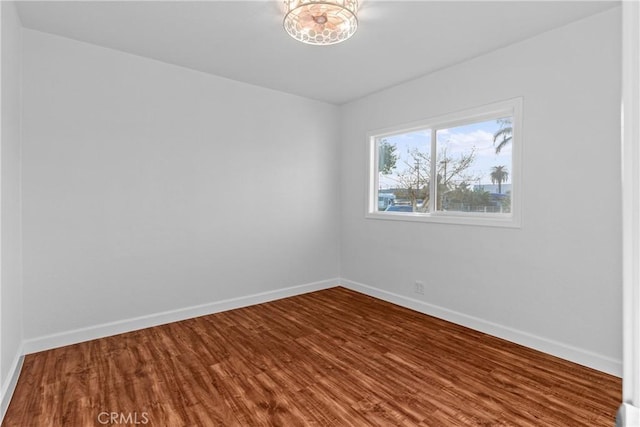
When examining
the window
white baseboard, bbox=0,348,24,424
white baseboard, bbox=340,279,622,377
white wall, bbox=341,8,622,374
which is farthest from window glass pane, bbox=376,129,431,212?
white baseboard, bbox=0,348,24,424

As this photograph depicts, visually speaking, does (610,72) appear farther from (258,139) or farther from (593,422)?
(258,139)

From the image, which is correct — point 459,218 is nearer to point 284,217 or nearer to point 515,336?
point 515,336

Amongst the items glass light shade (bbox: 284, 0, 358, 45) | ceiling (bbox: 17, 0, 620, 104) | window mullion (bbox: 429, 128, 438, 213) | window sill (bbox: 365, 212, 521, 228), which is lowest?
window sill (bbox: 365, 212, 521, 228)

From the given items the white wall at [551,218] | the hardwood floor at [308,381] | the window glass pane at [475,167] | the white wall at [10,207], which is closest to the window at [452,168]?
the window glass pane at [475,167]

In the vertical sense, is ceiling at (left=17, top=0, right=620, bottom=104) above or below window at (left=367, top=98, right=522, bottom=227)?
above

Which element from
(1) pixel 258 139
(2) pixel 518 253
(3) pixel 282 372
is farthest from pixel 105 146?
(2) pixel 518 253

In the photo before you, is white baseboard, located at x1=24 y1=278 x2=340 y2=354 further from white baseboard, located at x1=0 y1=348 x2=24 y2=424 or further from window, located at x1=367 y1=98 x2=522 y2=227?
window, located at x1=367 y1=98 x2=522 y2=227

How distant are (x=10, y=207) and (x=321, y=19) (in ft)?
8.22

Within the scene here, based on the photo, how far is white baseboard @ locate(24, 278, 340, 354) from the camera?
2734 millimetres

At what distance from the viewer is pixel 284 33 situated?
270cm

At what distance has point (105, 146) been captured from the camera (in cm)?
298

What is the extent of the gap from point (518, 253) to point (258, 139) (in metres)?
2.95

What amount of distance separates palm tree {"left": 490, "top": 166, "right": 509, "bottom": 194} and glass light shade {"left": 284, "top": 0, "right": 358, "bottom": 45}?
187 centimetres

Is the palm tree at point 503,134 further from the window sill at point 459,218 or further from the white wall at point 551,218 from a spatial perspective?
the window sill at point 459,218
